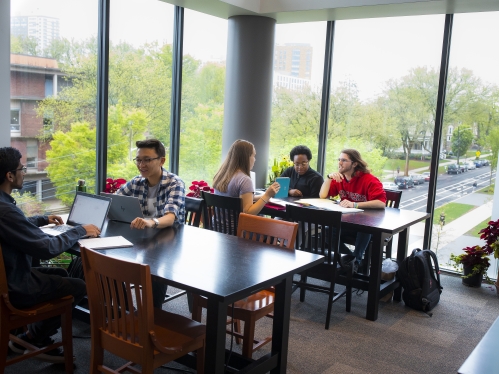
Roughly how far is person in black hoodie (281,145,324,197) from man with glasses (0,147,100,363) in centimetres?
255

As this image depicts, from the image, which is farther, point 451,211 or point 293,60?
point 293,60

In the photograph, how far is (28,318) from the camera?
2539mm

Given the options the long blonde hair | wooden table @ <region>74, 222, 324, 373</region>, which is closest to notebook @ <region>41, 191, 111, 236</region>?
wooden table @ <region>74, 222, 324, 373</region>

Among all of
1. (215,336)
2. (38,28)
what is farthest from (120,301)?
(38,28)

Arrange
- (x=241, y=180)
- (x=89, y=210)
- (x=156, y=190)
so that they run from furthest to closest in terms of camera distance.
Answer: (x=241, y=180), (x=156, y=190), (x=89, y=210)

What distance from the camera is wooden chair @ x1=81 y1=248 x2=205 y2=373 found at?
6.76ft

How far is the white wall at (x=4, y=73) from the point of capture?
3598 millimetres

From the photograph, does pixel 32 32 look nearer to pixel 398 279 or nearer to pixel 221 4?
pixel 221 4

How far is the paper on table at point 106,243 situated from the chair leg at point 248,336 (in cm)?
78

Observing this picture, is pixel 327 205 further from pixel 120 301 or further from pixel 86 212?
pixel 120 301

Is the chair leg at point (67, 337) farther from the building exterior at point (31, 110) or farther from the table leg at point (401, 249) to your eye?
the table leg at point (401, 249)

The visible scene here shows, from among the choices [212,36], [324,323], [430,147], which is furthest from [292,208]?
[212,36]

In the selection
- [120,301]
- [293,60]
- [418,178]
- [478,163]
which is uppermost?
[293,60]

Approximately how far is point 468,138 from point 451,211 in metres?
0.76
